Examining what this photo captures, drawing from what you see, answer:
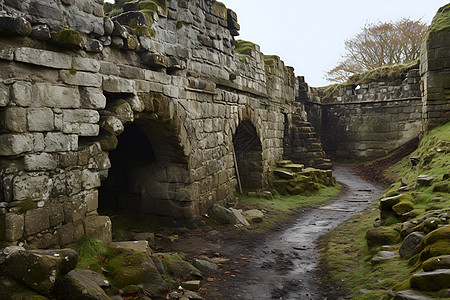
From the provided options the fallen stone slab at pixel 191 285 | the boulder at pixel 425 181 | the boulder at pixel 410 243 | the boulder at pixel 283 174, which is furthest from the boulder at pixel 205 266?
the boulder at pixel 283 174

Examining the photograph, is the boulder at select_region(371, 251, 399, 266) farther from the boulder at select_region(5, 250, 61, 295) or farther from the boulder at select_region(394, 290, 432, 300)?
the boulder at select_region(5, 250, 61, 295)

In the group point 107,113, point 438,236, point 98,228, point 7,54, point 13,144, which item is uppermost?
point 7,54

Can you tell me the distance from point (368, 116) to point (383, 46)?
704 centimetres

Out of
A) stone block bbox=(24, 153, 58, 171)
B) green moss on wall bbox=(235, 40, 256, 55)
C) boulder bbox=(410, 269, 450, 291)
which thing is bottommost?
boulder bbox=(410, 269, 450, 291)

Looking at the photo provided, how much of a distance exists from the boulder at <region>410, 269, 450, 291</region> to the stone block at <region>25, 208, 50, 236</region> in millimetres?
4092

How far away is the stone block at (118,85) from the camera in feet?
18.5

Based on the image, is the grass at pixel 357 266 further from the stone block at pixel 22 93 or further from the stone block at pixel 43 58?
the stone block at pixel 43 58

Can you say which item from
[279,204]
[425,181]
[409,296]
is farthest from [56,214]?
[279,204]

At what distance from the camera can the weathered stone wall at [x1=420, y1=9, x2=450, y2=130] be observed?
12.9 meters

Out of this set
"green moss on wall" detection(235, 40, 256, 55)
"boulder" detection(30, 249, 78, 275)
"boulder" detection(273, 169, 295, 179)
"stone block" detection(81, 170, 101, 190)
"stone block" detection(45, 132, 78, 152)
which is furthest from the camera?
"boulder" detection(273, 169, 295, 179)

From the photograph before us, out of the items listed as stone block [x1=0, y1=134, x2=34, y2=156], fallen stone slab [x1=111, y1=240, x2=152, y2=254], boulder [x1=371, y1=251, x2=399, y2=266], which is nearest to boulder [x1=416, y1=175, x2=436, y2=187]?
boulder [x1=371, y1=251, x2=399, y2=266]

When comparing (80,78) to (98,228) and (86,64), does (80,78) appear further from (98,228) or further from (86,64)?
(98,228)

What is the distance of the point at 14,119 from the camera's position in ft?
14.0

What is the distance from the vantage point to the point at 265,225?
874 cm
